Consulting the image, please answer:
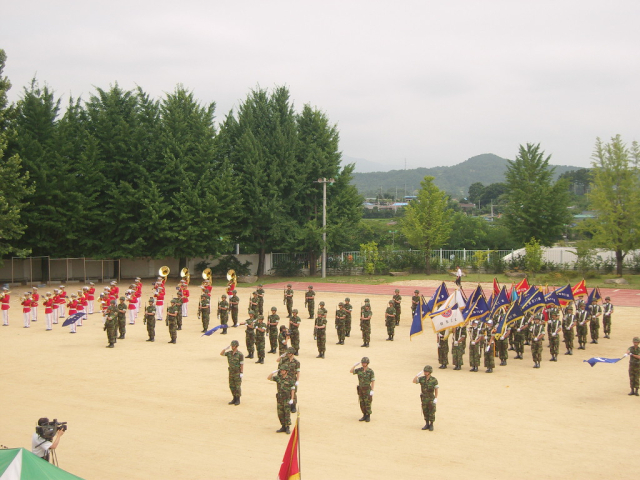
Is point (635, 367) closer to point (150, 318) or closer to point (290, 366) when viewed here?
point (290, 366)

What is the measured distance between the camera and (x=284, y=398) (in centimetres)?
1157

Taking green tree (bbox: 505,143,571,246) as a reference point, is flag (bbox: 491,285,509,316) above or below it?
below

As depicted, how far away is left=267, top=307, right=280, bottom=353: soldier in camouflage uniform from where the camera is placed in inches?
736

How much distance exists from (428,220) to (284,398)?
3549 cm

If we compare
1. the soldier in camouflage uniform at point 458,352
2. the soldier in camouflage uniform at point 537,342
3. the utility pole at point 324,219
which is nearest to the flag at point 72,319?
the soldier in camouflage uniform at point 458,352

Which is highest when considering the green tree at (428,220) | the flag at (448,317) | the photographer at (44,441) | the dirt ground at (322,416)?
the green tree at (428,220)

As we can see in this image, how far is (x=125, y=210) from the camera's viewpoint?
38375mm

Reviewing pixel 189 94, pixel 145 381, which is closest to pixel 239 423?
pixel 145 381

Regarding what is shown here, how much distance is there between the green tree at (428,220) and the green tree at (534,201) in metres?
7.07

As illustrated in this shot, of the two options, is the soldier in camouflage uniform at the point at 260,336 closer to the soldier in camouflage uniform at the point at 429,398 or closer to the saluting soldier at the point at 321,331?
the saluting soldier at the point at 321,331

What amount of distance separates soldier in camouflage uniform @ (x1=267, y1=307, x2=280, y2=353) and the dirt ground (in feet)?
2.12

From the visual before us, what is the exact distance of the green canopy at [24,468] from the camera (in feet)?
21.7

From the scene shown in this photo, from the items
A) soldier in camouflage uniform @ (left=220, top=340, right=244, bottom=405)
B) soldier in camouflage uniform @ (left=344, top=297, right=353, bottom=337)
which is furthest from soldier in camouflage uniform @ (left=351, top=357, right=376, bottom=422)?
soldier in camouflage uniform @ (left=344, top=297, right=353, bottom=337)

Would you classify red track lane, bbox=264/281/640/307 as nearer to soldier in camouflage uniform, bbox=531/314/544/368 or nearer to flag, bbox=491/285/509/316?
flag, bbox=491/285/509/316
